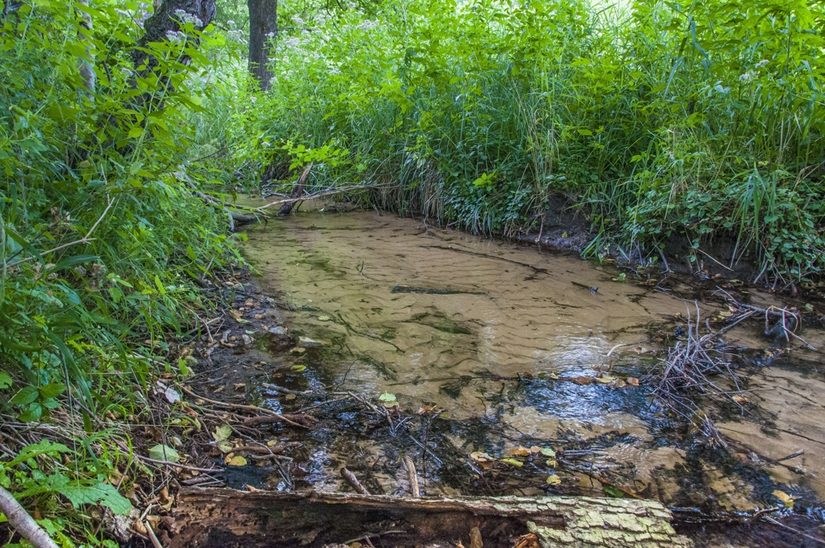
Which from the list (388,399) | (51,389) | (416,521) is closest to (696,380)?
(388,399)

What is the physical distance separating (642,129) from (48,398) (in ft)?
16.4

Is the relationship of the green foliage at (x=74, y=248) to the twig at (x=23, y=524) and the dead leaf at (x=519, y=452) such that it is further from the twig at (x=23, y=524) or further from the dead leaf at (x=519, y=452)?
the dead leaf at (x=519, y=452)

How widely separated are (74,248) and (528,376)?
209cm

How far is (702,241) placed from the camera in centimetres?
439

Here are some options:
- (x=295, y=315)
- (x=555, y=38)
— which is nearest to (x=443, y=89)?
(x=555, y=38)

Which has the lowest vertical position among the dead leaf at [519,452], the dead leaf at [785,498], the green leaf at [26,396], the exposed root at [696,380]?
the dead leaf at [519,452]

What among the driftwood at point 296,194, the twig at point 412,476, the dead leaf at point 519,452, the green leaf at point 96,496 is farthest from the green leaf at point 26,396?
the driftwood at point 296,194

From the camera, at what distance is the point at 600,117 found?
5.14 meters

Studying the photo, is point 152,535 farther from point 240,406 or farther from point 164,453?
point 240,406

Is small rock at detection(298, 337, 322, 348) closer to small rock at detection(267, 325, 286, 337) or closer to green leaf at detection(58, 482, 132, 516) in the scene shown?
small rock at detection(267, 325, 286, 337)

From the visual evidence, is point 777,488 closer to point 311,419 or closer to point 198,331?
point 311,419

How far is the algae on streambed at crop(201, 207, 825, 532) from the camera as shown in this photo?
188cm

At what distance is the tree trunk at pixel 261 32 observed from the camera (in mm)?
9938

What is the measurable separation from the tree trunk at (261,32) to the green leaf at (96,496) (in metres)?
9.69
